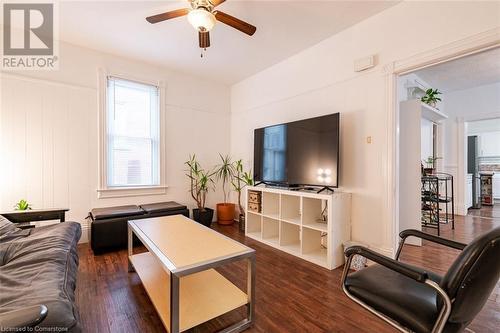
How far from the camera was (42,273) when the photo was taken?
3.88 ft

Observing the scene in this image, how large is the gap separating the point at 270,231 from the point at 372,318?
176 cm

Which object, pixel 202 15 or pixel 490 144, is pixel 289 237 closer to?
pixel 202 15

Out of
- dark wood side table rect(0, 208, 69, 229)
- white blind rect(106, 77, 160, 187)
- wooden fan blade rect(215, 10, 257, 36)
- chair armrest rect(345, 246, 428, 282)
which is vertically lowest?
dark wood side table rect(0, 208, 69, 229)

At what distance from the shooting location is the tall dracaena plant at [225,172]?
14.5 feet

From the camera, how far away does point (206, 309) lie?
4.75ft

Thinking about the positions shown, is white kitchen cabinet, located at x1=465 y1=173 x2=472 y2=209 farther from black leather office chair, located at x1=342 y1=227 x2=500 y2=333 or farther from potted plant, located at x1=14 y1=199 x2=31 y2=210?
potted plant, located at x1=14 y1=199 x2=31 y2=210

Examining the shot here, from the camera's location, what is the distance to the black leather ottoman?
2.66 m

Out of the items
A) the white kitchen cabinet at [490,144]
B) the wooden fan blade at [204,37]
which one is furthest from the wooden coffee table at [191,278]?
the white kitchen cabinet at [490,144]

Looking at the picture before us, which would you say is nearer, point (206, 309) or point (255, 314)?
point (206, 309)

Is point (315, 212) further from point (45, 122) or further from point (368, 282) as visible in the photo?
point (45, 122)

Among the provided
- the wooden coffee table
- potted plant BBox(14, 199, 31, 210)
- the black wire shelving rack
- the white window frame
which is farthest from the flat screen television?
potted plant BBox(14, 199, 31, 210)

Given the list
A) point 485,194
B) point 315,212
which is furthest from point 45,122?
point 485,194

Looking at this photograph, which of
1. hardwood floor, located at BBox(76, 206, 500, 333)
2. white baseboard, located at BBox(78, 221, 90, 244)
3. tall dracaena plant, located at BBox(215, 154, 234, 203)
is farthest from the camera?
tall dracaena plant, located at BBox(215, 154, 234, 203)

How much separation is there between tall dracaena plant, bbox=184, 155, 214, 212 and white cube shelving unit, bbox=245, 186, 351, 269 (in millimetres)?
1052
